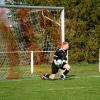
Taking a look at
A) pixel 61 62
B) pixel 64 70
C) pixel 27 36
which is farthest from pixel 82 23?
pixel 61 62

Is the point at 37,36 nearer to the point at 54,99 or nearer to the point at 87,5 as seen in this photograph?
the point at 54,99

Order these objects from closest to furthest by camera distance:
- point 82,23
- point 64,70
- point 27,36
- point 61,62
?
1. point 61,62
2. point 64,70
3. point 27,36
4. point 82,23

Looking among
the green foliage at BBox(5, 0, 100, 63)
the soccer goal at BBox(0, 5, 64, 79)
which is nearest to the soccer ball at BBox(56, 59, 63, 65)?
the soccer goal at BBox(0, 5, 64, 79)

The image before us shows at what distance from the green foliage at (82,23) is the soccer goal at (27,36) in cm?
1470

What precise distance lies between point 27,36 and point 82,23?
18.1 m

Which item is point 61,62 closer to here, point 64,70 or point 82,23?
point 64,70

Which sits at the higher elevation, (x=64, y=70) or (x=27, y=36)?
(x=27, y=36)

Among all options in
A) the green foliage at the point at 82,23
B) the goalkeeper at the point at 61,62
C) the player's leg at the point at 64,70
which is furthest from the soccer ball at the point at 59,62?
the green foliage at the point at 82,23

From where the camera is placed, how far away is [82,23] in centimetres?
4206

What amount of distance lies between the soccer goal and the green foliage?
14703 mm

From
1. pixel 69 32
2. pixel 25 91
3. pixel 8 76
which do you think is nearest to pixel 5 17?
pixel 8 76

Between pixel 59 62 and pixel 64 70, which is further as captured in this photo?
pixel 64 70

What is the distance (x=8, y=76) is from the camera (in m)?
21.6

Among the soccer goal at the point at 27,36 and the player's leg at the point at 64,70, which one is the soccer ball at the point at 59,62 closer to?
the player's leg at the point at 64,70
